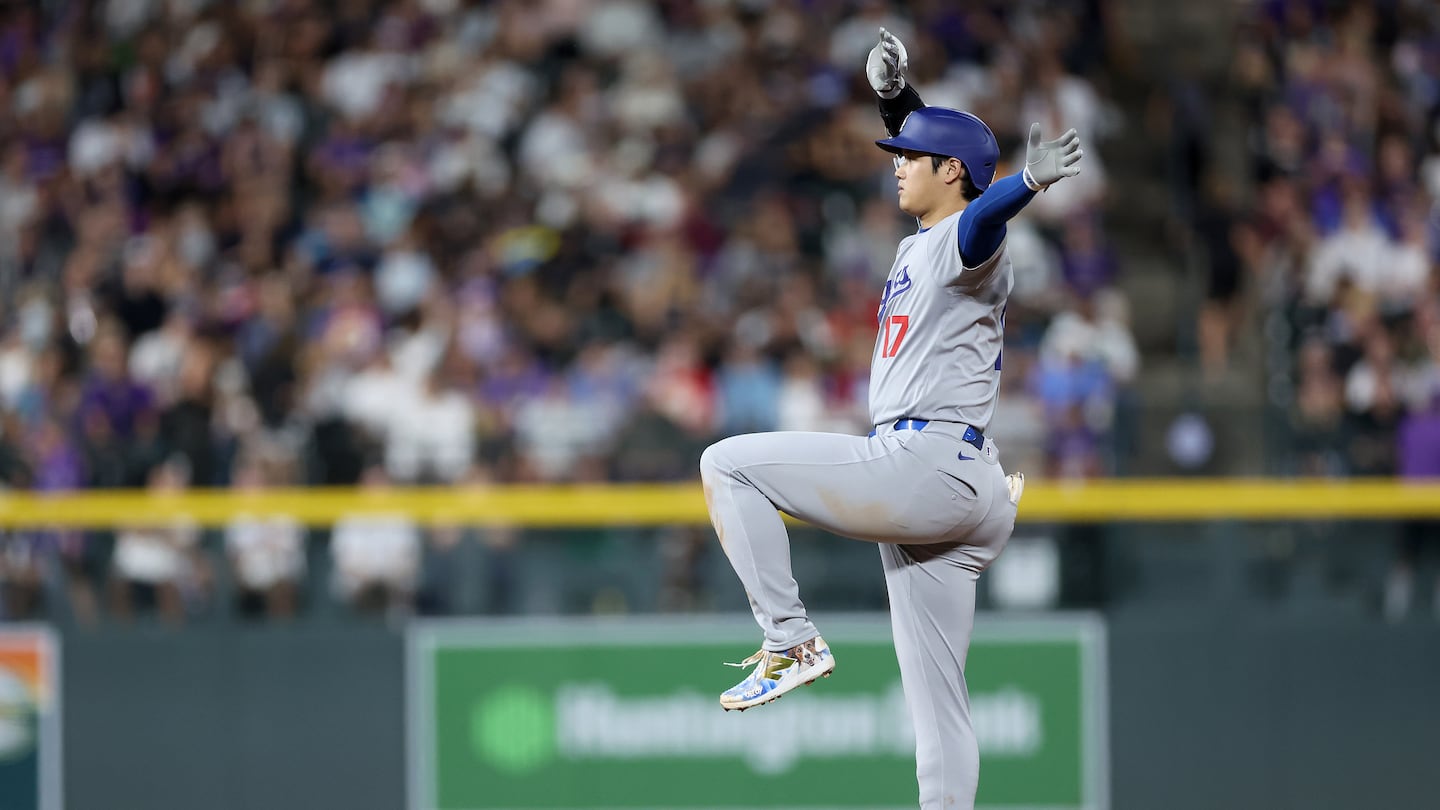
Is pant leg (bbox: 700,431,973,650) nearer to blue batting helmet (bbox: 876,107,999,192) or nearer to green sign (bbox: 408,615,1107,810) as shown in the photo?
blue batting helmet (bbox: 876,107,999,192)

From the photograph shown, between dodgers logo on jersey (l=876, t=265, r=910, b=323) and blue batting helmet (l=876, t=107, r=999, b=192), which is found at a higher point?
blue batting helmet (l=876, t=107, r=999, b=192)

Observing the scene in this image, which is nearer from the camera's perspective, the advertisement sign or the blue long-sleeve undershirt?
the blue long-sleeve undershirt

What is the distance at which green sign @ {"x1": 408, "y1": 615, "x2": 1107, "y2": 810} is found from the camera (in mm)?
7461

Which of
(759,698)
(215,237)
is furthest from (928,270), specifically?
(215,237)

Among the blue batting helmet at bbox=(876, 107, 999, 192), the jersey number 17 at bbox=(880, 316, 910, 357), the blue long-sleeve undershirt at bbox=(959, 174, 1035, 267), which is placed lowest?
the jersey number 17 at bbox=(880, 316, 910, 357)

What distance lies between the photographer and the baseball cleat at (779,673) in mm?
4211

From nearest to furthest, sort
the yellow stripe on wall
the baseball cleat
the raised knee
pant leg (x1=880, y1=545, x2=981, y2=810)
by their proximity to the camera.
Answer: the baseball cleat
the raised knee
pant leg (x1=880, y1=545, x2=981, y2=810)
the yellow stripe on wall

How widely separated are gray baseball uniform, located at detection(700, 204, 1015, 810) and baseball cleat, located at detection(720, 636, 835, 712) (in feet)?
0.11

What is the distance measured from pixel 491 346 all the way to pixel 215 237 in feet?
8.08

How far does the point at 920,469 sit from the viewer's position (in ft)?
14.1

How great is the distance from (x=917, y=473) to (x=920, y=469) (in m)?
0.01

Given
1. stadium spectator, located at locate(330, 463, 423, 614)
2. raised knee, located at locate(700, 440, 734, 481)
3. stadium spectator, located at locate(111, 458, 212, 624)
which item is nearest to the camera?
raised knee, located at locate(700, 440, 734, 481)

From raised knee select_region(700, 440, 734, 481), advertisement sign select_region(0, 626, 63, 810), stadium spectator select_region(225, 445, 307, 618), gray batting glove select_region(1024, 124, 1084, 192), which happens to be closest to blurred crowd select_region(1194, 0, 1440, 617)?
raised knee select_region(700, 440, 734, 481)

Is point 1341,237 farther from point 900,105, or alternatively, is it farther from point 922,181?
point 922,181
